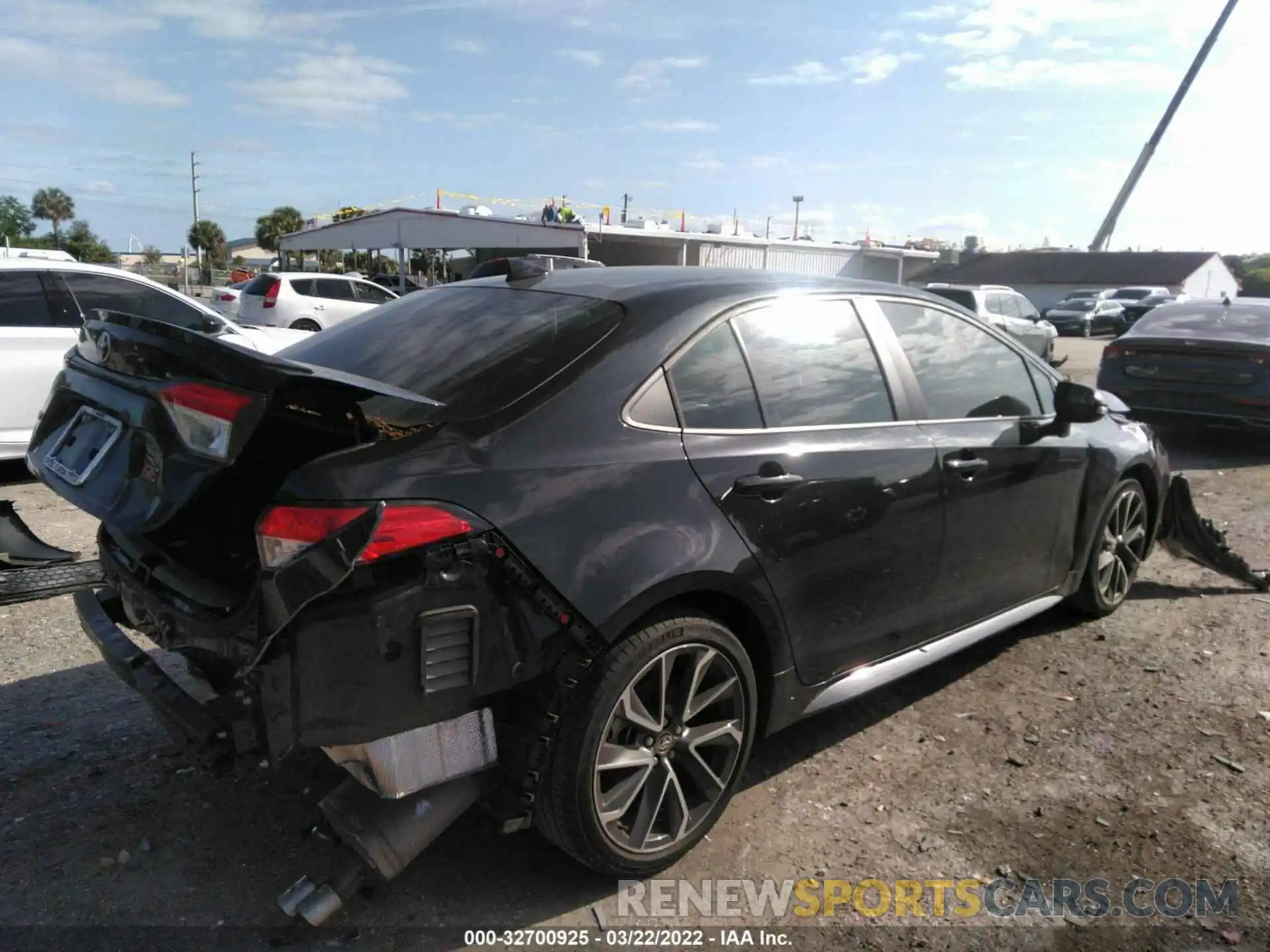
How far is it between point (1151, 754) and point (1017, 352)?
1750mm

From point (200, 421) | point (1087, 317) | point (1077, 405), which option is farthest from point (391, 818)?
point (1087, 317)

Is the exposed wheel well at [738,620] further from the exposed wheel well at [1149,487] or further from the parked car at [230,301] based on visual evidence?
the parked car at [230,301]

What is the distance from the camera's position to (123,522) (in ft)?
8.33

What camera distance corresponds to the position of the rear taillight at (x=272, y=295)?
18688 millimetres

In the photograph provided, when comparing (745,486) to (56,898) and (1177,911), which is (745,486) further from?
(56,898)

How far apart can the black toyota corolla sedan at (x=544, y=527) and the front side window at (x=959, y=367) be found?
0.02 meters

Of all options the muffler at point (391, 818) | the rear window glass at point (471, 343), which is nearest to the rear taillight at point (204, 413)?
the rear window glass at point (471, 343)

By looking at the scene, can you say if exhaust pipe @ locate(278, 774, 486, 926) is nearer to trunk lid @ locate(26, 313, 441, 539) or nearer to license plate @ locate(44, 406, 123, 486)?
trunk lid @ locate(26, 313, 441, 539)

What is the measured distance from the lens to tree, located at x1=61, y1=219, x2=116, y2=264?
5678 centimetres

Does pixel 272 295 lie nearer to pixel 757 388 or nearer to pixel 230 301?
pixel 230 301

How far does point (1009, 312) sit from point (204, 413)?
1975 centimetres

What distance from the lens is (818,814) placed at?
3180 mm

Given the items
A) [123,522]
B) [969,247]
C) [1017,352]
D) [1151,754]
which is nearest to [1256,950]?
[1151,754]

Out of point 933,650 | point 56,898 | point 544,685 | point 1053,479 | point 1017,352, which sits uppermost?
point 1017,352
